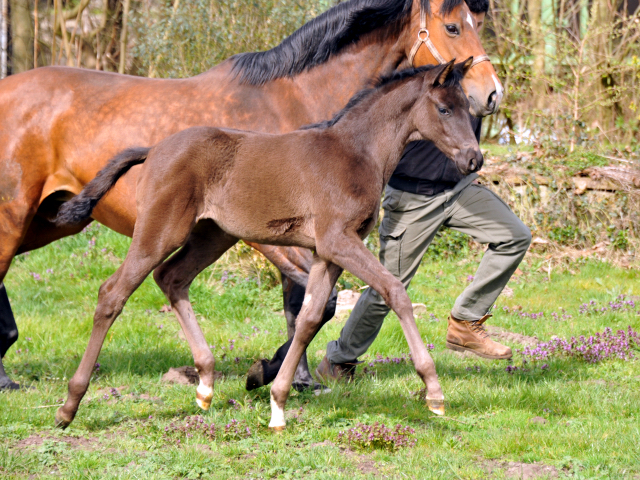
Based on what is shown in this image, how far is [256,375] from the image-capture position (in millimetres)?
4180

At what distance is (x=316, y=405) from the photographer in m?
4.09

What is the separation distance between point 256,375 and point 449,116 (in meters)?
1.89

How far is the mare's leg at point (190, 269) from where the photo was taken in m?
3.92

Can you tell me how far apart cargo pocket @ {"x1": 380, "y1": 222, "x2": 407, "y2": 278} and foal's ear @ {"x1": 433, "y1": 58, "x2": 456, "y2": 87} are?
1121 mm

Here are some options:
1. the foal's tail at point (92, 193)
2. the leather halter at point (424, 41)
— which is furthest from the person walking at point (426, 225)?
the foal's tail at point (92, 193)

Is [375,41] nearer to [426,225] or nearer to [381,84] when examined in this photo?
[381,84]

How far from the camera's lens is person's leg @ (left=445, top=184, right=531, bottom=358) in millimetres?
4453

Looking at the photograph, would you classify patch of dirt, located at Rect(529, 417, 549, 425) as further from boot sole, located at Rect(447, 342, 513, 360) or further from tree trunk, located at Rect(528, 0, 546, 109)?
tree trunk, located at Rect(528, 0, 546, 109)

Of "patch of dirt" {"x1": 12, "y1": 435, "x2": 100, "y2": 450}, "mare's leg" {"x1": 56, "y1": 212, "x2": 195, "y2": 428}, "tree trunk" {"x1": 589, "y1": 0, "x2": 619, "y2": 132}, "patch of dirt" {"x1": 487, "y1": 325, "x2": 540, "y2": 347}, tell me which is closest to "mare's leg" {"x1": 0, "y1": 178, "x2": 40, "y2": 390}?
"patch of dirt" {"x1": 12, "y1": 435, "x2": 100, "y2": 450}

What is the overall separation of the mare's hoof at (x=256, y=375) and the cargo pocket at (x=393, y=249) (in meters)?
1.01

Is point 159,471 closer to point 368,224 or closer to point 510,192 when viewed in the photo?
point 368,224

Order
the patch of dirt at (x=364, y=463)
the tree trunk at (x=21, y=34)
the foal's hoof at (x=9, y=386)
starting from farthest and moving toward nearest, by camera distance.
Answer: the tree trunk at (x=21, y=34) < the foal's hoof at (x=9, y=386) < the patch of dirt at (x=364, y=463)

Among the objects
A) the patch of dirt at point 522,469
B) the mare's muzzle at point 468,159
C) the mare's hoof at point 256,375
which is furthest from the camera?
the mare's hoof at point 256,375

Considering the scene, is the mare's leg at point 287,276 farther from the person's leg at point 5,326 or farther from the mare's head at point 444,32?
the person's leg at point 5,326
